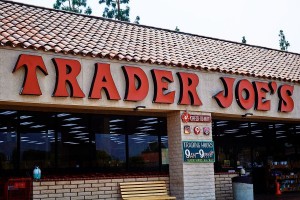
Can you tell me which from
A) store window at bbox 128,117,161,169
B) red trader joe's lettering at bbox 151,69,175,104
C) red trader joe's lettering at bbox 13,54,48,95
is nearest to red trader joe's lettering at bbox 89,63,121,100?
red trader joe's lettering at bbox 151,69,175,104

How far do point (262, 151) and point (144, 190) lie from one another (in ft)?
28.4

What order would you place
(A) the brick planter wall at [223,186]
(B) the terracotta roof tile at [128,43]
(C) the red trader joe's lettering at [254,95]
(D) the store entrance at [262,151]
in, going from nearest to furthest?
(B) the terracotta roof tile at [128,43], (C) the red trader joe's lettering at [254,95], (A) the brick planter wall at [223,186], (D) the store entrance at [262,151]

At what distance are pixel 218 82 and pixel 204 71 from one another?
648 mm

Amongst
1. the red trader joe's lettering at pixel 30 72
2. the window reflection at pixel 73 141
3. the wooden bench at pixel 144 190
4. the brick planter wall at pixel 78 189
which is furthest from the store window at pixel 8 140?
the wooden bench at pixel 144 190

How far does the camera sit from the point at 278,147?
65.2ft

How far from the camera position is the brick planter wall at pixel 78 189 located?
1113cm

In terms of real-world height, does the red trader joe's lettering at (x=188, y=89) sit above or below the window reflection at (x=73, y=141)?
above

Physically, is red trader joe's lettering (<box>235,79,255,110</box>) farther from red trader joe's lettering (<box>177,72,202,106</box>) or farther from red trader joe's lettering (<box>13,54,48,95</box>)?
red trader joe's lettering (<box>13,54,48,95</box>)

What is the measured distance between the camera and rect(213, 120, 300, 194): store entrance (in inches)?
688

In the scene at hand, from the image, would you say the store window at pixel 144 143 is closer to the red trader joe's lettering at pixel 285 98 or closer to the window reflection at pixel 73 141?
the window reflection at pixel 73 141

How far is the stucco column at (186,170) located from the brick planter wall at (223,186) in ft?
5.07

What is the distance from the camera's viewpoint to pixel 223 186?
47.5ft

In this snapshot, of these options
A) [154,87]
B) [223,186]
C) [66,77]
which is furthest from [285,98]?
→ [66,77]

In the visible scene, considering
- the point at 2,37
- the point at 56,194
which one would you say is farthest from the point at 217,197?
the point at 2,37
